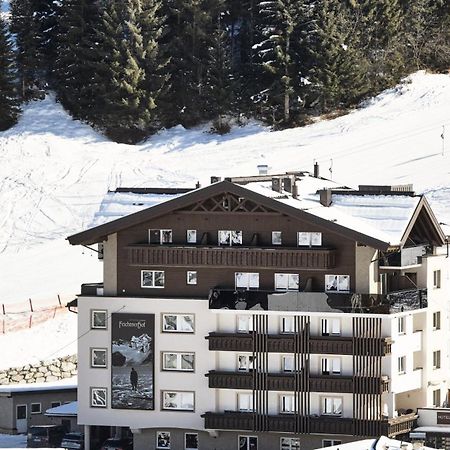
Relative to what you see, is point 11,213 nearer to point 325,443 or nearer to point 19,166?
point 19,166

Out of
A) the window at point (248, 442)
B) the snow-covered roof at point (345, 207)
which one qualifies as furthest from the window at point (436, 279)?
the window at point (248, 442)

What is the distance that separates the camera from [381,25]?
10688 cm

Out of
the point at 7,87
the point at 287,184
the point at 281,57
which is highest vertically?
the point at 281,57

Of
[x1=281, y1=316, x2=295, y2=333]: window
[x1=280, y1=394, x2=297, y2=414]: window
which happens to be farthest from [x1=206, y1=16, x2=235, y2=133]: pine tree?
[x1=280, y1=394, x2=297, y2=414]: window

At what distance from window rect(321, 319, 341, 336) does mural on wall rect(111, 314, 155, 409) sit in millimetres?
5842

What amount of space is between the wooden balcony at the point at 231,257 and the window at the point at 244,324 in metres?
1.74

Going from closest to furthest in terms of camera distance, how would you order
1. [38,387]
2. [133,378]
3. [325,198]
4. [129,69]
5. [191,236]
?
1. [133,378]
2. [191,236]
3. [325,198]
4. [38,387]
5. [129,69]

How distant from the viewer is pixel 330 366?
2370 inches

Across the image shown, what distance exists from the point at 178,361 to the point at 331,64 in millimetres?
43853

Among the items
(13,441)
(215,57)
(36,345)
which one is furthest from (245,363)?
(215,57)

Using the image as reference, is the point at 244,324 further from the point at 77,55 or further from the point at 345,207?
the point at 77,55

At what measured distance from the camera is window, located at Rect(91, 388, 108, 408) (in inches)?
2451

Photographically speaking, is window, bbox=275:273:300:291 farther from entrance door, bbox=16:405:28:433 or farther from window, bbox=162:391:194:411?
entrance door, bbox=16:405:28:433

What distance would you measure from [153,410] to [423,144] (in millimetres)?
40345
